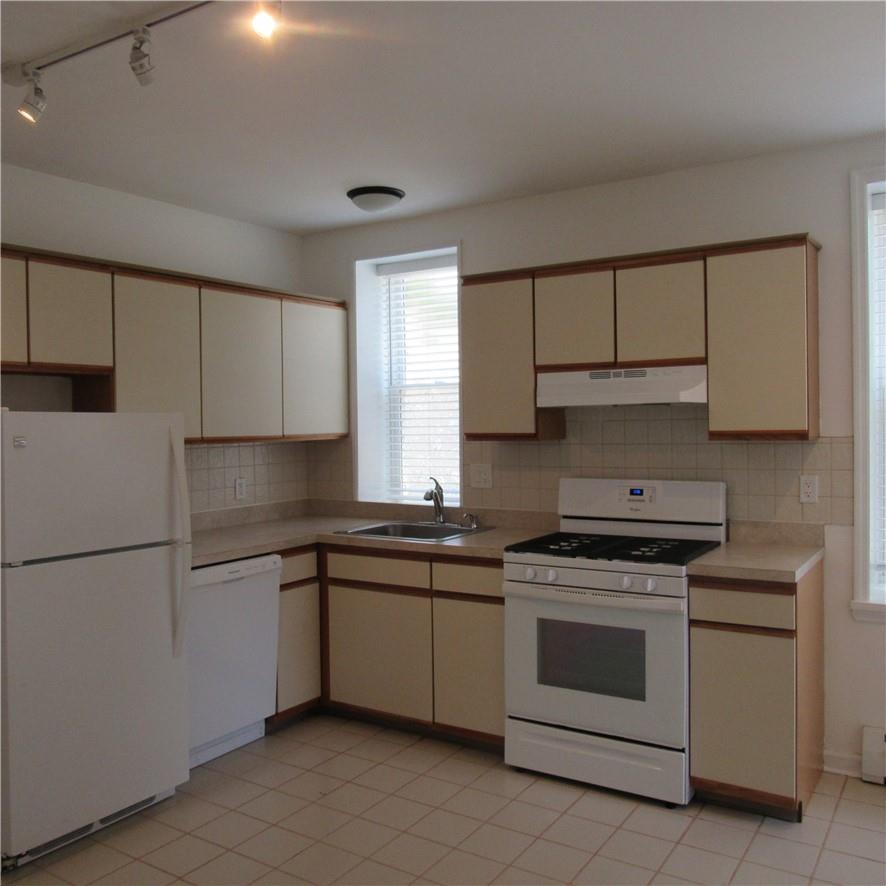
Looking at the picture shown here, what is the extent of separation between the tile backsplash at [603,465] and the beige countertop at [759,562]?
22cm

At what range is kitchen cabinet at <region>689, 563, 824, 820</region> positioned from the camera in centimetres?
287

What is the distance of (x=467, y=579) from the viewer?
140 inches

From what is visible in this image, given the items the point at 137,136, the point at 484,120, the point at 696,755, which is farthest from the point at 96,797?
the point at 484,120

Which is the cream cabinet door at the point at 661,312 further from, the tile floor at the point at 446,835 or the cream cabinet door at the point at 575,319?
the tile floor at the point at 446,835

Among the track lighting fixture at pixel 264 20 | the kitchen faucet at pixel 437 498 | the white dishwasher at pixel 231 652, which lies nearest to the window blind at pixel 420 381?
the kitchen faucet at pixel 437 498

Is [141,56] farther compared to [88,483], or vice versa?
[88,483]

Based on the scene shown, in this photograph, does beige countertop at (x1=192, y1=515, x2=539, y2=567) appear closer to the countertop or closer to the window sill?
the countertop

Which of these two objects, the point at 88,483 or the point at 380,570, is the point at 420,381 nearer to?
the point at 380,570

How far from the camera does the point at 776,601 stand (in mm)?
2873

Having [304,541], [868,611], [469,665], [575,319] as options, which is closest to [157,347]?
[304,541]

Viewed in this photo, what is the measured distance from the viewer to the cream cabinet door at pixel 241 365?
3871 mm

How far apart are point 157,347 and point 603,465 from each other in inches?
80.6

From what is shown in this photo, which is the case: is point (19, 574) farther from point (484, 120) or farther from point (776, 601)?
point (776, 601)

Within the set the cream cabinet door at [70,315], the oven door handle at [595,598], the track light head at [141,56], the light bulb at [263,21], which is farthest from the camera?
the cream cabinet door at [70,315]
